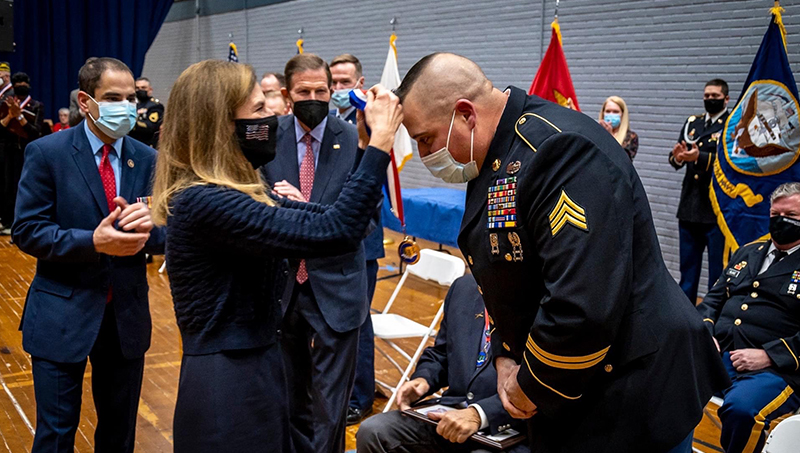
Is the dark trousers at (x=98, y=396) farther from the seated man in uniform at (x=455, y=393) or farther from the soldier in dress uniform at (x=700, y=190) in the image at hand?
the soldier in dress uniform at (x=700, y=190)

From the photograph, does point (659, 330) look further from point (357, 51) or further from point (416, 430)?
point (357, 51)

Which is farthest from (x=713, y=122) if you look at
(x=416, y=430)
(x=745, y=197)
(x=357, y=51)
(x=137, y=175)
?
(x=357, y=51)

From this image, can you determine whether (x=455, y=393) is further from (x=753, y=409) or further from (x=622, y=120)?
(x=622, y=120)

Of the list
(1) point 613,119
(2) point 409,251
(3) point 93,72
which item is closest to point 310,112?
(3) point 93,72

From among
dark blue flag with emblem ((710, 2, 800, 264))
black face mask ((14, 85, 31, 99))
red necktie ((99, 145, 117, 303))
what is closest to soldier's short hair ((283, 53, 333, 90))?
red necktie ((99, 145, 117, 303))

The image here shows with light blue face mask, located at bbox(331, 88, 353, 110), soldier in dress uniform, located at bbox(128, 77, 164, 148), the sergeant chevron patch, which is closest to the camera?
the sergeant chevron patch

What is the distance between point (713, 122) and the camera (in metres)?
6.30

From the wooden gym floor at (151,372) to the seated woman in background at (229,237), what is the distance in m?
2.03

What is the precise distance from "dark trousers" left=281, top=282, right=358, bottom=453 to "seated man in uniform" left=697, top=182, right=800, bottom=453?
1.68 metres

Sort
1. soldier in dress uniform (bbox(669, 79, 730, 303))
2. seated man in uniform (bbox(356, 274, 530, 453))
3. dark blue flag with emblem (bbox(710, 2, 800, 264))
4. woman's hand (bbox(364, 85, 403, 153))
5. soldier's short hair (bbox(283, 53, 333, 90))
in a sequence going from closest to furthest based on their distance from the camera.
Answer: woman's hand (bbox(364, 85, 403, 153)), seated man in uniform (bbox(356, 274, 530, 453)), soldier's short hair (bbox(283, 53, 333, 90)), dark blue flag with emblem (bbox(710, 2, 800, 264)), soldier in dress uniform (bbox(669, 79, 730, 303))

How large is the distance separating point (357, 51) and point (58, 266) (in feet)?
31.0

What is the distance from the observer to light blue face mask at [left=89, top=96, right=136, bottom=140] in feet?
9.17

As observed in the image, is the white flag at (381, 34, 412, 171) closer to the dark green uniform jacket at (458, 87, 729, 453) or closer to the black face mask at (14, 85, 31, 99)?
the dark green uniform jacket at (458, 87, 729, 453)

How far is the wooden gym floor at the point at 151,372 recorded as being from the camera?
154 inches
